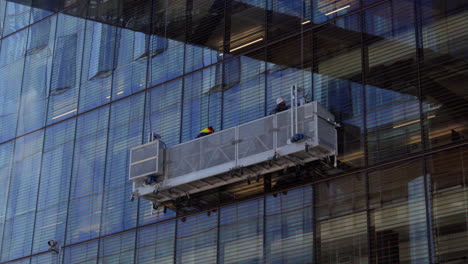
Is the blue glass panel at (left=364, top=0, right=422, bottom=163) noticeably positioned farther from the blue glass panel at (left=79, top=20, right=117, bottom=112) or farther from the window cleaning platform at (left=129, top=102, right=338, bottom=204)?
the blue glass panel at (left=79, top=20, right=117, bottom=112)

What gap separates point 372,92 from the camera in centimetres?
2627

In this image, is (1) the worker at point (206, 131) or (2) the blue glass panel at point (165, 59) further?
(2) the blue glass panel at point (165, 59)

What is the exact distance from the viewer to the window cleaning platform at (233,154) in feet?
86.2

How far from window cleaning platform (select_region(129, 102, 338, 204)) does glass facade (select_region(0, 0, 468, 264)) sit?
2.12 feet

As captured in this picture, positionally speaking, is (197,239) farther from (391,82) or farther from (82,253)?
(391,82)

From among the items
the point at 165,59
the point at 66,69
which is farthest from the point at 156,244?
the point at 66,69

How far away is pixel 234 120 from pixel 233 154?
7.36ft

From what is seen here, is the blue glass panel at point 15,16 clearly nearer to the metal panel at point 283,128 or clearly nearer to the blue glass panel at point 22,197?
the blue glass panel at point 22,197

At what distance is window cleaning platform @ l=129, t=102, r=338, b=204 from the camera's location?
86.2ft

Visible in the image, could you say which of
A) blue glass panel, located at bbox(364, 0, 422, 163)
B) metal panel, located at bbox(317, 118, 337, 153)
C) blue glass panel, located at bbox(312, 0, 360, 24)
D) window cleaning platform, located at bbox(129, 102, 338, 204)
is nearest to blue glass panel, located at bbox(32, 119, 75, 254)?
window cleaning platform, located at bbox(129, 102, 338, 204)

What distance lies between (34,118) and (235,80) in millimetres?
11881

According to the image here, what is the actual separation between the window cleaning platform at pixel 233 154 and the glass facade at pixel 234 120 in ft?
2.12

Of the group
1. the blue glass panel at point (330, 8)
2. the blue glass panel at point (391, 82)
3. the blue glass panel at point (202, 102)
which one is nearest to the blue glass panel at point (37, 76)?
the blue glass panel at point (202, 102)

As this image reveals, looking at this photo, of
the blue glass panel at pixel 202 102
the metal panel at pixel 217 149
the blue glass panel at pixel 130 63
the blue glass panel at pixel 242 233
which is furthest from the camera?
the blue glass panel at pixel 130 63
